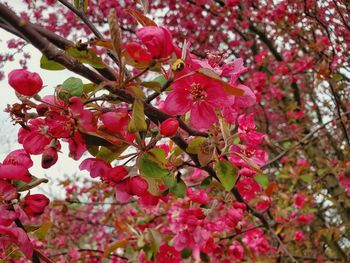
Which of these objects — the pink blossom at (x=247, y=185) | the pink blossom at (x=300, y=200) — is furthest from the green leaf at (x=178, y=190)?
the pink blossom at (x=300, y=200)

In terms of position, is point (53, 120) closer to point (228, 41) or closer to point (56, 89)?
point (56, 89)

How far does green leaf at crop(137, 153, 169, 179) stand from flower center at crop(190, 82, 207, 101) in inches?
7.9

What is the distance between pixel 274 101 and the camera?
5855 millimetres

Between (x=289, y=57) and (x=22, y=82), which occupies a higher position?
(x=289, y=57)

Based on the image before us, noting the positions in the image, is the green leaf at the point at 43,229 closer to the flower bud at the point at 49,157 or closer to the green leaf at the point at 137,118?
the flower bud at the point at 49,157

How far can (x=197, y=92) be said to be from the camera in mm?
1046

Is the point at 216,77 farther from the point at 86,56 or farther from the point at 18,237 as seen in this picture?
the point at 18,237

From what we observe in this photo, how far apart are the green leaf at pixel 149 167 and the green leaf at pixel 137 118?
154mm

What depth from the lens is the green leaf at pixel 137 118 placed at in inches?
36.1

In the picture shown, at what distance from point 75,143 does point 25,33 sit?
0.39 meters

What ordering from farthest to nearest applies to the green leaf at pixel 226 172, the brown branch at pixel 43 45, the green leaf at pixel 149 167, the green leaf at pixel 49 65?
1. the green leaf at pixel 226 172
2. the green leaf at pixel 149 167
3. the green leaf at pixel 49 65
4. the brown branch at pixel 43 45

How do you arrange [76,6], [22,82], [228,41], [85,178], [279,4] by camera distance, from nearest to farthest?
[22,82]
[76,6]
[279,4]
[85,178]
[228,41]

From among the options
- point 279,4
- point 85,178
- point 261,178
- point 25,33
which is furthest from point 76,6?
point 85,178

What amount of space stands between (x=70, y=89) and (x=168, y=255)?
1116 millimetres
